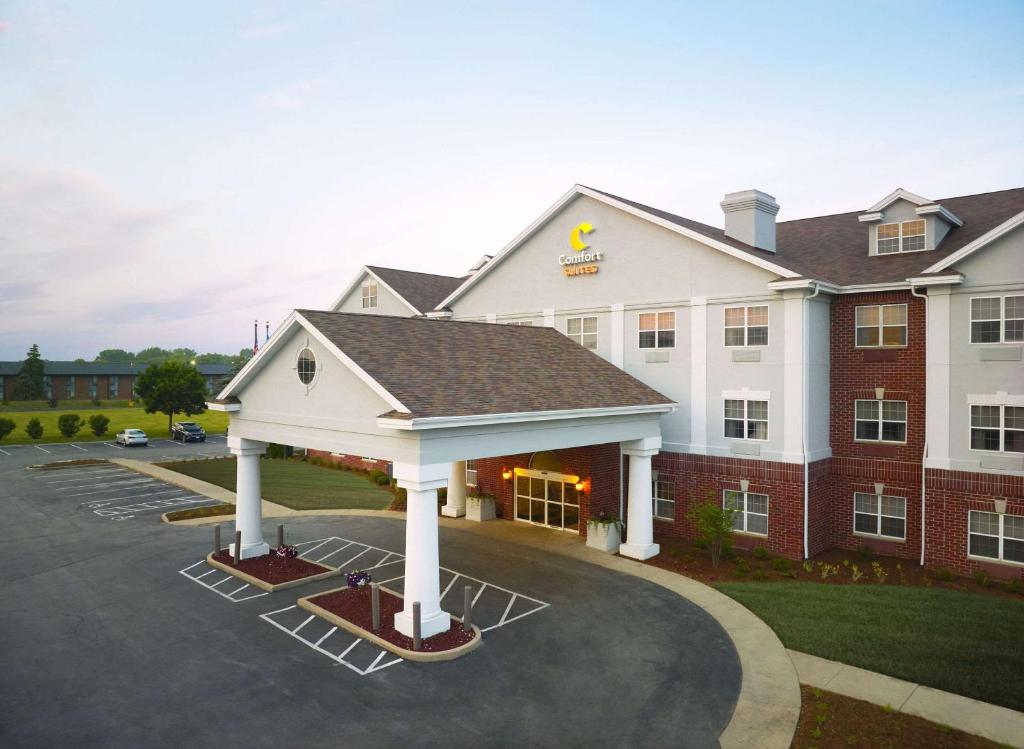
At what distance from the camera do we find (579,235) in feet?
86.5

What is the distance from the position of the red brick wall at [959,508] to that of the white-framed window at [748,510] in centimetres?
477

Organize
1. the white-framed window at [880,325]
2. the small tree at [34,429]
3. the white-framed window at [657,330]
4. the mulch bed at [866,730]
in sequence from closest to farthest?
the mulch bed at [866,730]
the white-framed window at [880,325]
the white-framed window at [657,330]
the small tree at [34,429]

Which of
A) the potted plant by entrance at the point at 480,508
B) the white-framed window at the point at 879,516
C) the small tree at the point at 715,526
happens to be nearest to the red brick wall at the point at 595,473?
the potted plant by entrance at the point at 480,508

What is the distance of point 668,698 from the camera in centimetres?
1238

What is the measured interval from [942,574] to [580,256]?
1627cm

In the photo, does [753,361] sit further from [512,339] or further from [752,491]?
[512,339]

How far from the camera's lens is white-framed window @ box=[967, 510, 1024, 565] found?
19.0 metres

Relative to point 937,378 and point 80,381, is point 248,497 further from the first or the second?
point 80,381

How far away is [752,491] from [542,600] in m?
8.99

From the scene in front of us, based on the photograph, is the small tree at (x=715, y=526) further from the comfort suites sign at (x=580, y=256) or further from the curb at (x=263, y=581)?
the curb at (x=263, y=581)

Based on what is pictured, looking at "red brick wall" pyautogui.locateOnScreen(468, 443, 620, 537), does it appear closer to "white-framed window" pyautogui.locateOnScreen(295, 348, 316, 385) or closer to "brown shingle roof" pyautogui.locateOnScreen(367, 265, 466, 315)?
"white-framed window" pyautogui.locateOnScreen(295, 348, 316, 385)

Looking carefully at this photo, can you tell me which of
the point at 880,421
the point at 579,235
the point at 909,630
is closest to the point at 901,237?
the point at 880,421

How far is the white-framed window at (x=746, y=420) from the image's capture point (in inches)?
878

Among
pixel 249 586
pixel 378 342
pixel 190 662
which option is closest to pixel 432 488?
pixel 378 342
